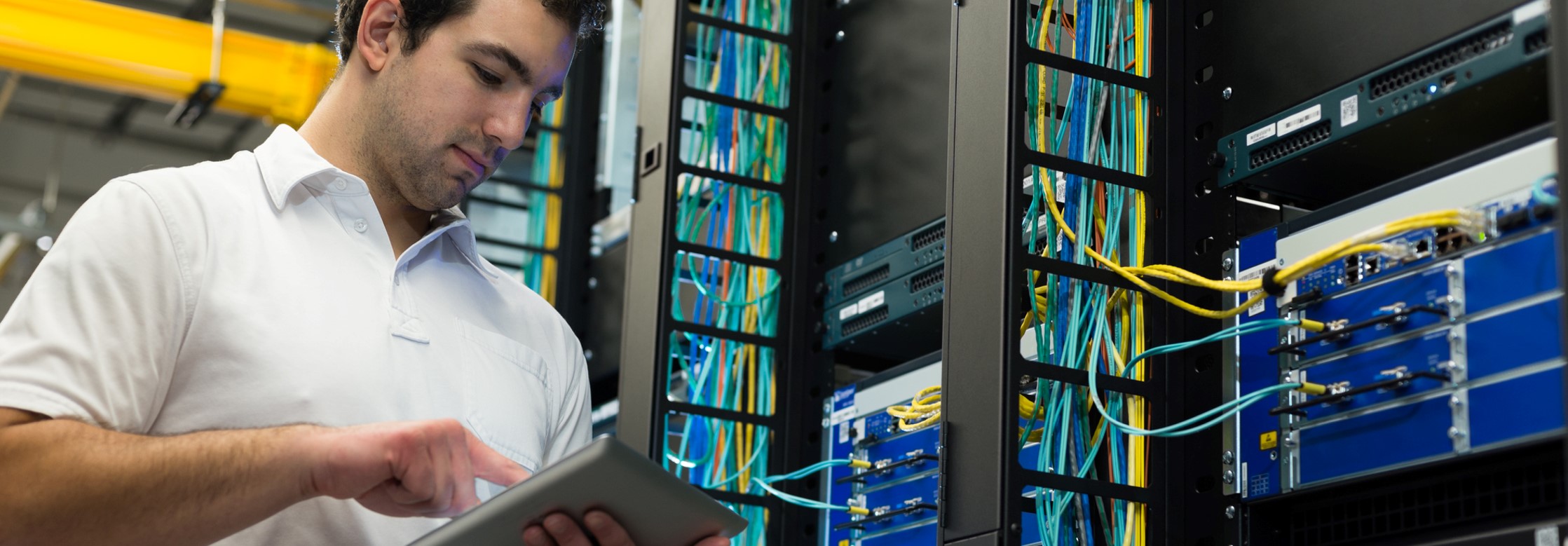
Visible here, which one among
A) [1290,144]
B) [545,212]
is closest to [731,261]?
[1290,144]

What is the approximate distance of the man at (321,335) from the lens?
1.09m

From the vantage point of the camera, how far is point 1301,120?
1557 millimetres

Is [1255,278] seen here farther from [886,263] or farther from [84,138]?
[84,138]

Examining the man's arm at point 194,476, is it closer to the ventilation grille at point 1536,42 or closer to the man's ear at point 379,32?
the man's ear at point 379,32

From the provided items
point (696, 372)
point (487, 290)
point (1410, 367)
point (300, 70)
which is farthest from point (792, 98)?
point (300, 70)

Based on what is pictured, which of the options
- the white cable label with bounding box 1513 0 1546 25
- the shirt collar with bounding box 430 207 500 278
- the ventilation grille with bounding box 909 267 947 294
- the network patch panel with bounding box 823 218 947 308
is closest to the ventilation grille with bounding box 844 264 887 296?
the network patch panel with bounding box 823 218 947 308

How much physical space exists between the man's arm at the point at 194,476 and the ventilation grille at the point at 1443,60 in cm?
96

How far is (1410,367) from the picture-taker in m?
1.37

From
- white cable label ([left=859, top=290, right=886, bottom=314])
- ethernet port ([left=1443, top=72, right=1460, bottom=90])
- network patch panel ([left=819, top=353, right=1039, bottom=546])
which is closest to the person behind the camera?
ethernet port ([left=1443, top=72, right=1460, bottom=90])

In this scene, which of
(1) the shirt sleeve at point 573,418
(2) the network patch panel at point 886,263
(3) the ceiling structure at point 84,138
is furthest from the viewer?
(3) the ceiling structure at point 84,138

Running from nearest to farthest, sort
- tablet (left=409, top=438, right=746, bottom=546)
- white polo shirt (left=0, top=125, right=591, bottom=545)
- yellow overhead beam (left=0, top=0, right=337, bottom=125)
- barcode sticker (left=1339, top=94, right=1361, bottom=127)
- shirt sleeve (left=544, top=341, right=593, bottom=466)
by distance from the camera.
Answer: tablet (left=409, top=438, right=746, bottom=546), white polo shirt (left=0, top=125, right=591, bottom=545), barcode sticker (left=1339, top=94, right=1361, bottom=127), shirt sleeve (left=544, top=341, right=593, bottom=466), yellow overhead beam (left=0, top=0, right=337, bottom=125)

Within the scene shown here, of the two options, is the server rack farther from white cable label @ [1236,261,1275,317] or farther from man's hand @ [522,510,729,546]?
man's hand @ [522,510,729,546]

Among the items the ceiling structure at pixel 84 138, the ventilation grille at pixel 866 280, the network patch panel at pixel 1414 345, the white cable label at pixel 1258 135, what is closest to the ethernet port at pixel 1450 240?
the network patch panel at pixel 1414 345

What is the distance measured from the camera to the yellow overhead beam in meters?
4.41
